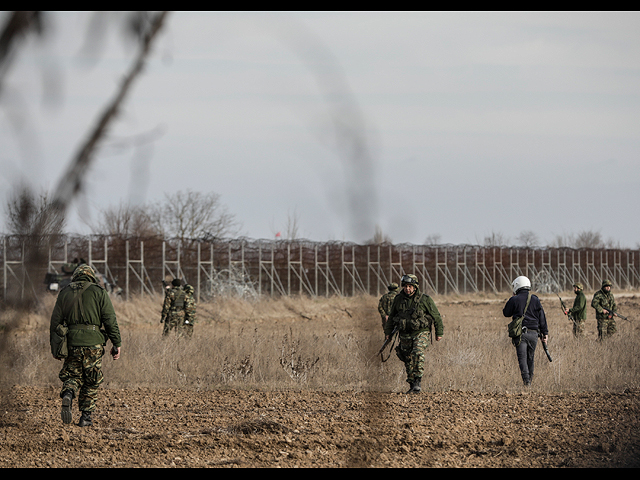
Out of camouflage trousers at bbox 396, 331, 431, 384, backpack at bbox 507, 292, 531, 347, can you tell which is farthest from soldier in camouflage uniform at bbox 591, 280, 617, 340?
camouflage trousers at bbox 396, 331, 431, 384

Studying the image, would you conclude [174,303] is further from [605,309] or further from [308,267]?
[308,267]

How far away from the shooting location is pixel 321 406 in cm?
912

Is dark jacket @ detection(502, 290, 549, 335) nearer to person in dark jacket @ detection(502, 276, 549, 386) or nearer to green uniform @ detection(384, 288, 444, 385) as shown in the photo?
person in dark jacket @ detection(502, 276, 549, 386)

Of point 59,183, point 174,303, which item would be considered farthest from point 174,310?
point 59,183

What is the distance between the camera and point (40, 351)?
1227 centimetres

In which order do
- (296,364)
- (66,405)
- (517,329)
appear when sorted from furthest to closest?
(296,364) < (517,329) < (66,405)

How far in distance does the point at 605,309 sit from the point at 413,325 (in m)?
6.84

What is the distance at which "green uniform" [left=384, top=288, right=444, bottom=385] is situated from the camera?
9914mm

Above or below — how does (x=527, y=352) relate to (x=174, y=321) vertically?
below

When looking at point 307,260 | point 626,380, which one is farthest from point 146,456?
point 307,260

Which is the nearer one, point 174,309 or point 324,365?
point 324,365

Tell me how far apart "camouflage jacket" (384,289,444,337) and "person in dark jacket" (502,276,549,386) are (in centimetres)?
108

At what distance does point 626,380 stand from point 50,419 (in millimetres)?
8449

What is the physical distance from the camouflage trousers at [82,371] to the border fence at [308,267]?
6.61 meters
